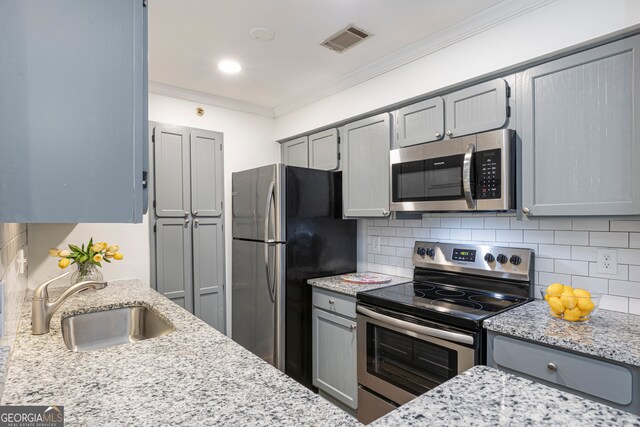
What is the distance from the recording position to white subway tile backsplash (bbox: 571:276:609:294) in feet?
5.92

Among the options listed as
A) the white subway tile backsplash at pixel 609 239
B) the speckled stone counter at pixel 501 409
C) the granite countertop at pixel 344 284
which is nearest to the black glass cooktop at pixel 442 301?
the granite countertop at pixel 344 284

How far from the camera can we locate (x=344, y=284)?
255 cm

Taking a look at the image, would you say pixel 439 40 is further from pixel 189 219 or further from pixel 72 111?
pixel 189 219

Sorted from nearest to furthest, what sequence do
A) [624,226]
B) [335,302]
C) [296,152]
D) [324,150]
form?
[624,226]
[335,302]
[324,150]
[296,152]

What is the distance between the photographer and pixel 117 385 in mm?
961

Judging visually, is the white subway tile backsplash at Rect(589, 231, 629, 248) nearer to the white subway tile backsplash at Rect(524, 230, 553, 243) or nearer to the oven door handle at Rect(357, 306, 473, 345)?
the white subway tile backsplash at Rect(524, 230, 553, 243)

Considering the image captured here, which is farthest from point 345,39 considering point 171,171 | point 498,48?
point 171,171

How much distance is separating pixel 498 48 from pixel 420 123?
582 millimetres

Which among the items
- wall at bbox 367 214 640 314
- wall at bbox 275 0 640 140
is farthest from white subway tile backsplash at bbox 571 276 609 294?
wall at bbox 275 0 640 140

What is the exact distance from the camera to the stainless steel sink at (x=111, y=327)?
1681 mm

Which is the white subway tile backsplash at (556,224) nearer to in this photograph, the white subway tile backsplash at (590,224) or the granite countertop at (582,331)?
the white subway tile backsplash at (590,224)

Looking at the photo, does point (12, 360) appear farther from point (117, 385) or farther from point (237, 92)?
point (237, 92)

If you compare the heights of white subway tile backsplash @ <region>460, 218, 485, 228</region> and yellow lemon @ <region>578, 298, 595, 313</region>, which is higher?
white subway tile backsplash @ <region>460, 218, 485, 228</region>

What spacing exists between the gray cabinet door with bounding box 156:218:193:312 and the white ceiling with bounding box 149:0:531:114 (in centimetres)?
120
